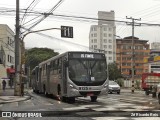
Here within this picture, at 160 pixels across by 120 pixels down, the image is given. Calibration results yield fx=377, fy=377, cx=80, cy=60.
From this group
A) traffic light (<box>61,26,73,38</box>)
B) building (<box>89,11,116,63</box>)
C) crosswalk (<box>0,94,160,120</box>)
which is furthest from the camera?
building (<box>89,11,116,63</box>)

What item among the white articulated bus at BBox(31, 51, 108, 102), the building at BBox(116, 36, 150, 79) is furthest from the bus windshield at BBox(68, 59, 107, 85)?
the building at BBox(116, 36, 150, 79)

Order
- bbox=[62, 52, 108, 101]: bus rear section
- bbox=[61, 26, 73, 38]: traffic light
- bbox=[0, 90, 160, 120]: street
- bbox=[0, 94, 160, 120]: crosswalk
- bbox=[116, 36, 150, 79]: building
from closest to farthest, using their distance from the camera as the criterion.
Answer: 1. bbox=[0, 90, 160, 120]: street
2. bbox=[0, 94, 160, 120]: crosswalk
3. bbox=[62, 52, 108, 101]: bus rear section
4. bbox=[61, 26, 73, 38]: traffic light
5. bbox=[116, 36, 150, 79]: building

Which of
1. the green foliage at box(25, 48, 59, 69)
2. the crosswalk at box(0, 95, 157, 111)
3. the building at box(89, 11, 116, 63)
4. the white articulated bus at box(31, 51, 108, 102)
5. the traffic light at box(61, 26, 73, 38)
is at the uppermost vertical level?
the building at box(89, 11, 116, 63)

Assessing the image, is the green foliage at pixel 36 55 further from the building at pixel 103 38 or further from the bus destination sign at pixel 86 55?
the bus destination sign at pixel 86 55

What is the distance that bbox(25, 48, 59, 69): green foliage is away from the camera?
104156 millimetres

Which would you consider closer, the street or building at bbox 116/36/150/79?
the street

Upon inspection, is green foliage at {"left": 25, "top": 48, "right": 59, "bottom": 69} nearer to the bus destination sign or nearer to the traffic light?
the traffic light

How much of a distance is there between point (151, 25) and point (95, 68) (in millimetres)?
12402

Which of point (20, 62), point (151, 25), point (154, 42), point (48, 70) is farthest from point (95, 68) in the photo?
point (154, 42)

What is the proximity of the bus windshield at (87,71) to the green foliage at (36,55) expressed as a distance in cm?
7703

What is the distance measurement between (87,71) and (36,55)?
273 feet

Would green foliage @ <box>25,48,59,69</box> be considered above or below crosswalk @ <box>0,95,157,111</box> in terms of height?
above

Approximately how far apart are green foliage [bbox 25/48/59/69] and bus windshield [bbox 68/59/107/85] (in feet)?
253

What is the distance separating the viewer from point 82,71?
23.5 m
